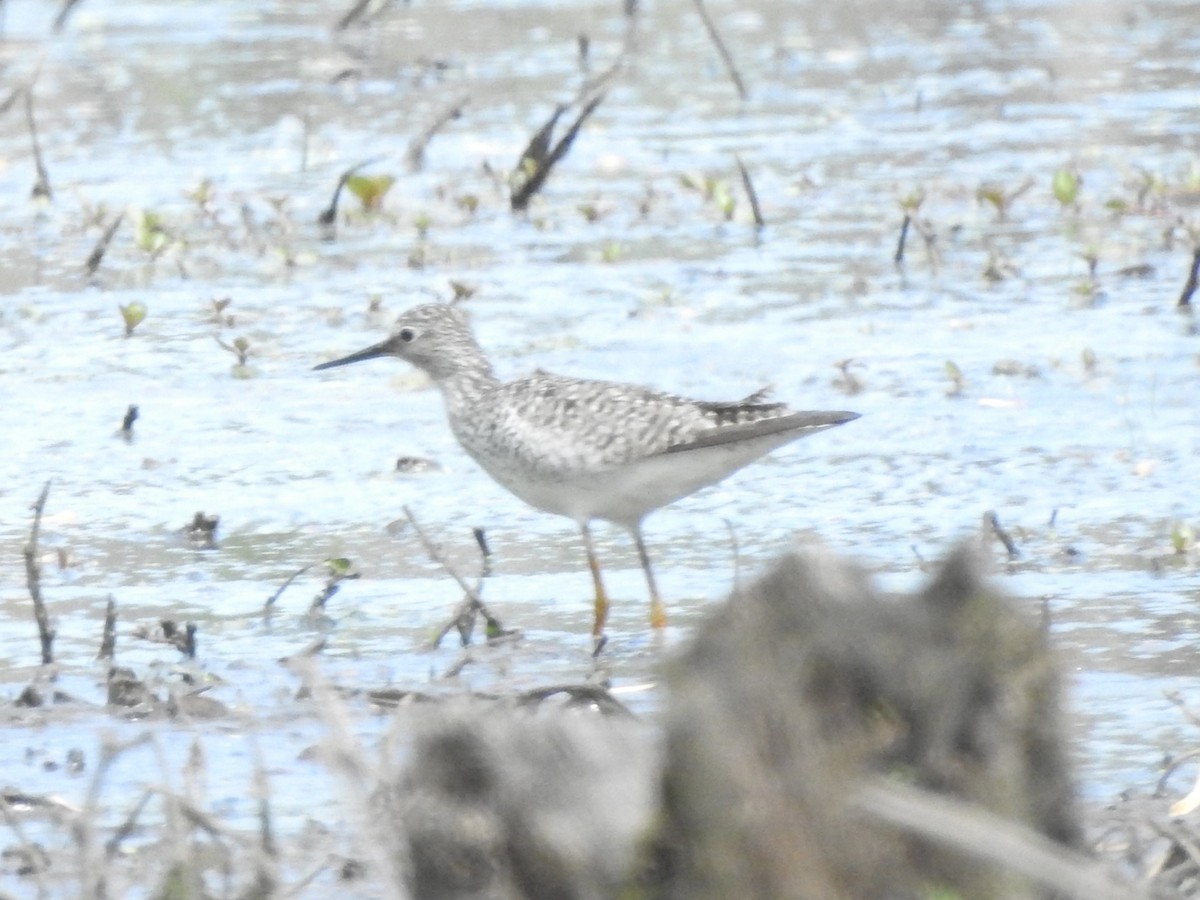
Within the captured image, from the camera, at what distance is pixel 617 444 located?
22.9ft

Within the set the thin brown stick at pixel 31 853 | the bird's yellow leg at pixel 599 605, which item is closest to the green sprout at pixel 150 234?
the bird's yellow leg at pixel 599 605

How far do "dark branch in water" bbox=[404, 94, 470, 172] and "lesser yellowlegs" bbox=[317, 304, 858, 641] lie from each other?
5.73 meters

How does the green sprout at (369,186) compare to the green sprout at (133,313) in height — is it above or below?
below

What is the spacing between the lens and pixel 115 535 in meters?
7.58

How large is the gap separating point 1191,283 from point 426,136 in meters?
4.91

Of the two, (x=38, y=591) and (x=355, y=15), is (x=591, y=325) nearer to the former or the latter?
(x=38, y=591)

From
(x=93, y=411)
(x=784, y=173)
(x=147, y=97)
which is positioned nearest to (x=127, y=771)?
(x=93, y=411)

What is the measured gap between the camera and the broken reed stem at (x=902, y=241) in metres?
10.6

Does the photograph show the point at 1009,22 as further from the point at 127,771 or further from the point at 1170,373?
the point at 127,771

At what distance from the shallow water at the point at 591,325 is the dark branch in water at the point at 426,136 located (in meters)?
0.13

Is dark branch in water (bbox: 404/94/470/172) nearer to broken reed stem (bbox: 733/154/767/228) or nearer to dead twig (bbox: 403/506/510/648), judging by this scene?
broken reed stem (bbox: 733/154/767/228)

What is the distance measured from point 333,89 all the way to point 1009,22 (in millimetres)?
5219

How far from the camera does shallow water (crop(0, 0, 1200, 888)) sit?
263 inches

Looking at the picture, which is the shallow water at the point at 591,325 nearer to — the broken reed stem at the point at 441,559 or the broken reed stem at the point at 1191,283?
the broken reed stem at the point at 1191,283
